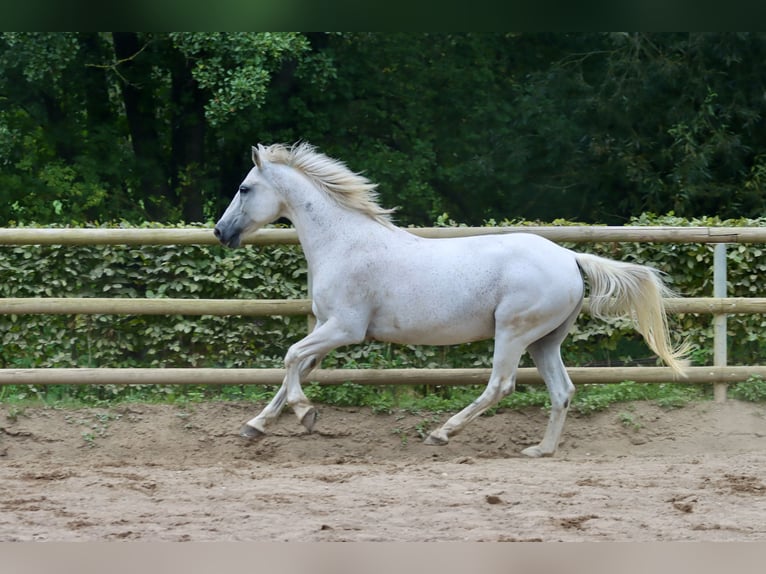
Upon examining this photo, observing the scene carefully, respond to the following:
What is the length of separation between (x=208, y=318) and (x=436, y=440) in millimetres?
1970

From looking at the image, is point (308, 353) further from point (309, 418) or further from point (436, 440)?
point (436, 440)

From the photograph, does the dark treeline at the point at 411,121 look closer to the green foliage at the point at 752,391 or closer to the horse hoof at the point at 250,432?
the green foliage at the point at 752,391

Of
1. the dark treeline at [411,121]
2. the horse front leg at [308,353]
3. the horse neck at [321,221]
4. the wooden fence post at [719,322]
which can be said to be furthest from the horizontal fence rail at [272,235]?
the dark treeline at [411,121]

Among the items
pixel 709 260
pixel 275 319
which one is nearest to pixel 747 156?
pixel 709 260

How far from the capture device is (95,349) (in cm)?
704

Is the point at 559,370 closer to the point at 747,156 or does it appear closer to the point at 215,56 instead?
the point at 215,56

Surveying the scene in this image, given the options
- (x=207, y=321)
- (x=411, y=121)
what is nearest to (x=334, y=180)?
(x=207, y=321)

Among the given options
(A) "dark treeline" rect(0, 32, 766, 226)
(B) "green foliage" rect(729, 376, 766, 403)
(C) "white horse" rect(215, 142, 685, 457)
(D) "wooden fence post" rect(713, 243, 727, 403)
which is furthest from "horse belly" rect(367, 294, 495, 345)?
(A) "dark treeline" rect(0, 32, 766, 226)

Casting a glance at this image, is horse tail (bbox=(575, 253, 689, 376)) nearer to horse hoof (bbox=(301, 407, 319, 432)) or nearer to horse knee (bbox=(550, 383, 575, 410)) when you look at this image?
horse knee (bbox=(550, 383, 575, 410))

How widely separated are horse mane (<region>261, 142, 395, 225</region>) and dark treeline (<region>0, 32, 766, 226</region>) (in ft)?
15.4

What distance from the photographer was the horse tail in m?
6.14

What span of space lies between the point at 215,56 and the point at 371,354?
A: 18.9 ft

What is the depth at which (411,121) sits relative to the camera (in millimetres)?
14648

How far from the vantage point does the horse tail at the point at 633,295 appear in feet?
20.2
